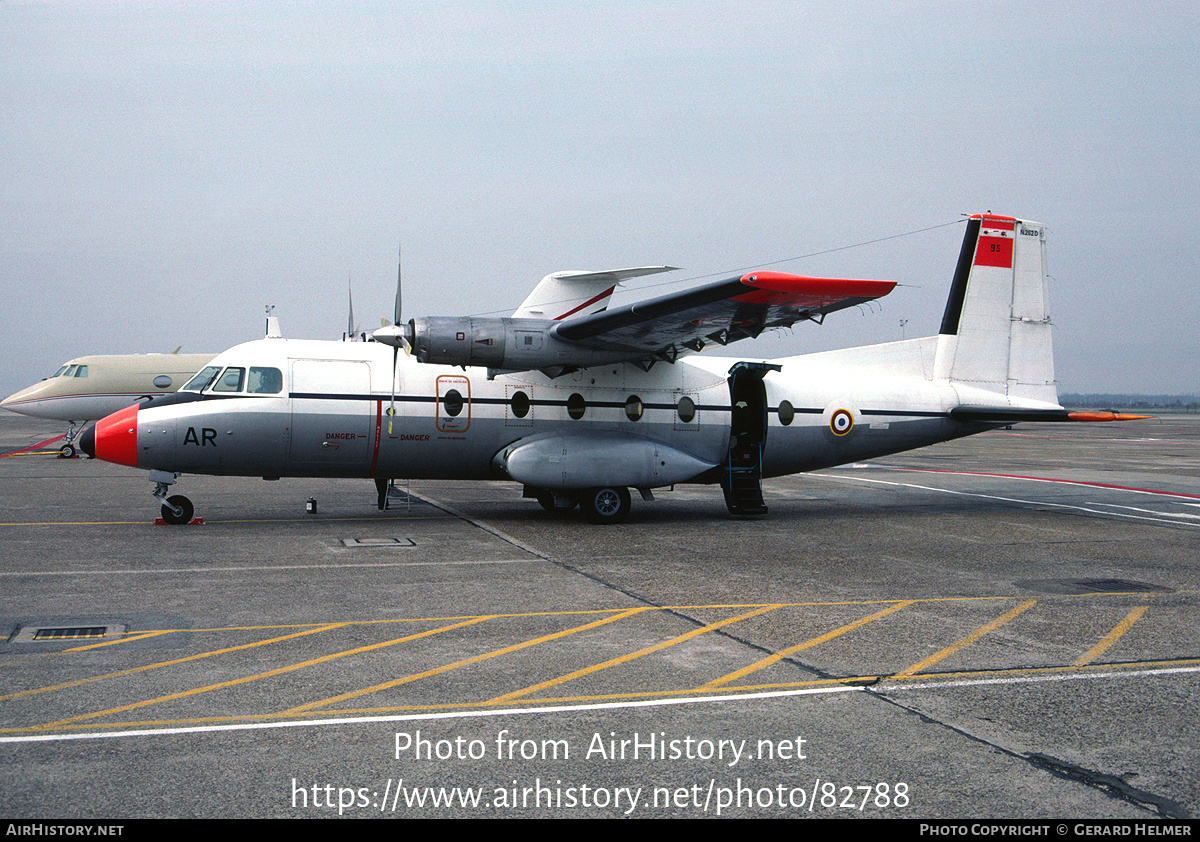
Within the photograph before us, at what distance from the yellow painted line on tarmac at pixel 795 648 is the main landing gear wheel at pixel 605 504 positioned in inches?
265

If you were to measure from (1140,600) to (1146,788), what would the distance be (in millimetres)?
5496

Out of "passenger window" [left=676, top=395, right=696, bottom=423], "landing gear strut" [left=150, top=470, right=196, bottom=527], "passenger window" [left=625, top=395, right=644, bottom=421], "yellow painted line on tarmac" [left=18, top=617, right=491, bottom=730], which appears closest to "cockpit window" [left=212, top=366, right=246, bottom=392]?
"landing gear strut" [left=150, top=470, right=196, bottom=527]

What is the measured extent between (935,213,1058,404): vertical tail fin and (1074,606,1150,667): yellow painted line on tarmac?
9340 millimetres

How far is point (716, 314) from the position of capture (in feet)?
44.4

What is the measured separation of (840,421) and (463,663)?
11.5m

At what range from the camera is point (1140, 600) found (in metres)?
9.41

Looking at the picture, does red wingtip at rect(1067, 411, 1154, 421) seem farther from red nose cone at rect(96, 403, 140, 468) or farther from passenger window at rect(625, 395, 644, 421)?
red nose cone at rect(96, 403, 140, 468)

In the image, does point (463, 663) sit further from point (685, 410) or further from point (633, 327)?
point (685, 410)

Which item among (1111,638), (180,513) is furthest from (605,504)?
(1111,638)

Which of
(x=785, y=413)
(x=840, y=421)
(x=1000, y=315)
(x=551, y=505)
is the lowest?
(x=551, y=505)

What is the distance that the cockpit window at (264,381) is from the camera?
1430 centimetres

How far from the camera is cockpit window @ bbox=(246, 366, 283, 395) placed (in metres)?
14.3

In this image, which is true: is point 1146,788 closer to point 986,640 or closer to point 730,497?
point 986,640

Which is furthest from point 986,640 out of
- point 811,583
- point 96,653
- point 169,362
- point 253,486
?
point 169,362
